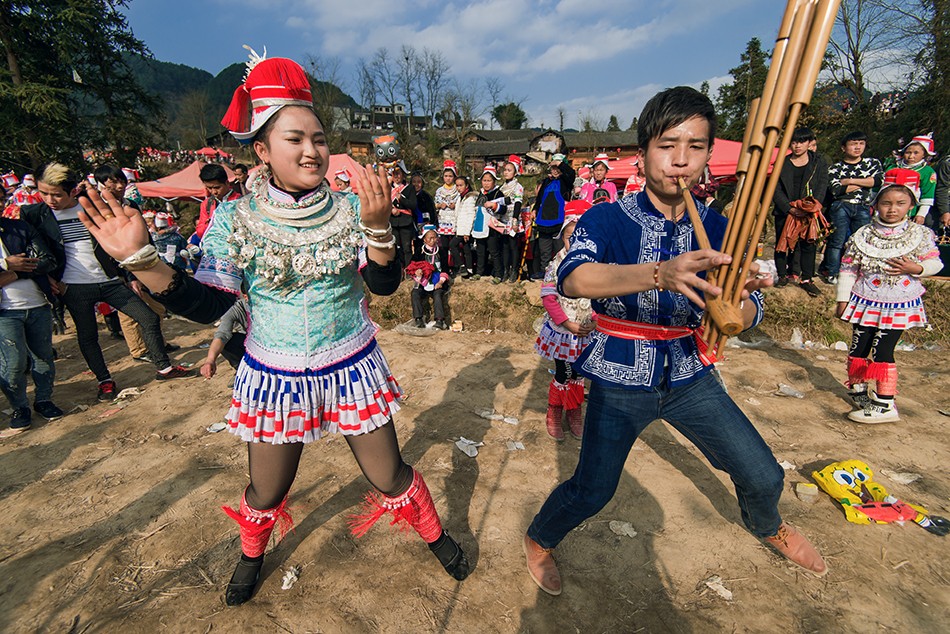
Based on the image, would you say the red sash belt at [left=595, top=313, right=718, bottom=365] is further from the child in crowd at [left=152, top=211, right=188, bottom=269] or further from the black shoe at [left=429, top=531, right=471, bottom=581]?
the child in crowd at [left=152, top=211, right=188, bottom=269]

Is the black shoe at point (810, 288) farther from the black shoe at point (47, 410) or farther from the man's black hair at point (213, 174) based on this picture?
the black shoe at point (47, 410)

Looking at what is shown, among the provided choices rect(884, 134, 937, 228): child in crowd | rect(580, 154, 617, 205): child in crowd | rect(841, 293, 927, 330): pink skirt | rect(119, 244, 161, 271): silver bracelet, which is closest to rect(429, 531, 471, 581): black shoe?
rect(119, 244, 161, 271): silver bracelet

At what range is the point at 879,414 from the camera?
3975 mm

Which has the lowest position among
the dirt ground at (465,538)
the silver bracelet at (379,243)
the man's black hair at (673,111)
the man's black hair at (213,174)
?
the dirt ground at (465,538)

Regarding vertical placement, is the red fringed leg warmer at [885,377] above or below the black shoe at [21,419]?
above

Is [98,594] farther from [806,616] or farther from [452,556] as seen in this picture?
[806,616]

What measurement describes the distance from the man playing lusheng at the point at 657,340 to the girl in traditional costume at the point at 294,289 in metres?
0.94

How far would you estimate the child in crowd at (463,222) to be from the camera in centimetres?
842

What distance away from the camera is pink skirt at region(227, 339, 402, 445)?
2004 millimetres

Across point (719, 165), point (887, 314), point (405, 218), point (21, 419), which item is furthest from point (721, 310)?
point (719, 165)

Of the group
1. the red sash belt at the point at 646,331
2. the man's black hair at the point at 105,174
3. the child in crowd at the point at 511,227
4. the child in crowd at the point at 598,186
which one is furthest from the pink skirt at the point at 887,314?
the man's black hair at the point at 105,174

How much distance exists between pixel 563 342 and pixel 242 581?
268 centimetres

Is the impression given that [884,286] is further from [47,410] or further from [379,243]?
[47,410]

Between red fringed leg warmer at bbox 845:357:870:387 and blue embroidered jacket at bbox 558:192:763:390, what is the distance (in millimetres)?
3300
